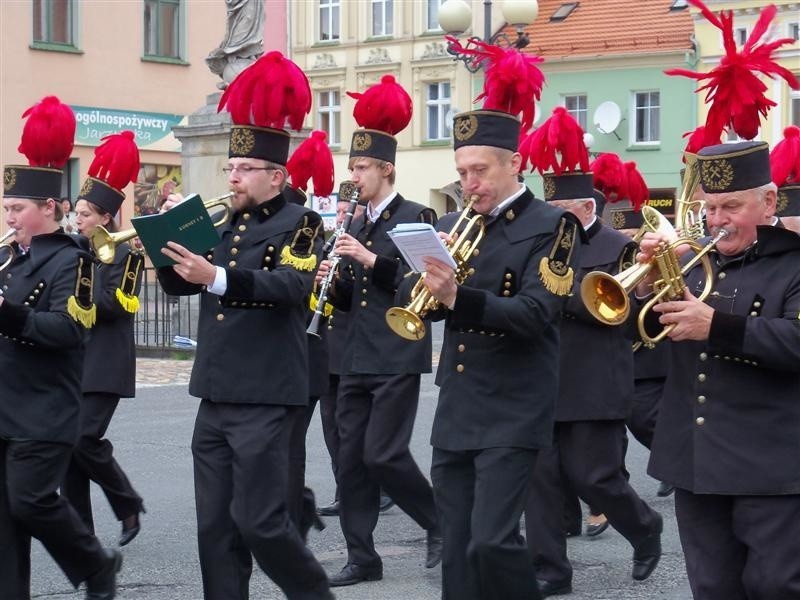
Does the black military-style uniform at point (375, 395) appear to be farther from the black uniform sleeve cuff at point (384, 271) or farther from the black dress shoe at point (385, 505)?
the black dress shoe at point (385, 505)

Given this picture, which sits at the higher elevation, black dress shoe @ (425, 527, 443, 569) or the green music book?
the green music book

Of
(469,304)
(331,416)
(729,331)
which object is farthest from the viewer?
(331,416)

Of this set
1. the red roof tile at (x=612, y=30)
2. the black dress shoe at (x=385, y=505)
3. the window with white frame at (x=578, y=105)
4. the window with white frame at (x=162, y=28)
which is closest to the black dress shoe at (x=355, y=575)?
the black dress shoe at (x=385, y=505)

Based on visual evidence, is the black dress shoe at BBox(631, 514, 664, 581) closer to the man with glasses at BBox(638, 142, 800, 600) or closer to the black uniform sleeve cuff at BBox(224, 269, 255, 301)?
the man with glasses at BBox(638, 142, 800, 600)

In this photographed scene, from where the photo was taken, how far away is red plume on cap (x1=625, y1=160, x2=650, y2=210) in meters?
10.3

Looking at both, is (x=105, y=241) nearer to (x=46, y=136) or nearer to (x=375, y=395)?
(x=46, y=136)

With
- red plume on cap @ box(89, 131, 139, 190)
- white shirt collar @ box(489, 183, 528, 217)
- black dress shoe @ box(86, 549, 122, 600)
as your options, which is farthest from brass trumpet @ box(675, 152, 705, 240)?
red plume on cap @ box(89, 131, 139, 190)

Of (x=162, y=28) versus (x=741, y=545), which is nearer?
(x=741, y=545)

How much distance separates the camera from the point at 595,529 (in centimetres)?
948

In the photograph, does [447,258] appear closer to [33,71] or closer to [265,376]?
[265,376]

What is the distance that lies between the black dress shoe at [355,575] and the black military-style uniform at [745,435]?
2.76 meters

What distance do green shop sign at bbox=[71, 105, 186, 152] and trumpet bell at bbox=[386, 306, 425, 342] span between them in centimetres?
3074

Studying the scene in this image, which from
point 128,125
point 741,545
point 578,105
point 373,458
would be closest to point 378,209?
point 373,458

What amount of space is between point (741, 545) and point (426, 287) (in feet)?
4.87
